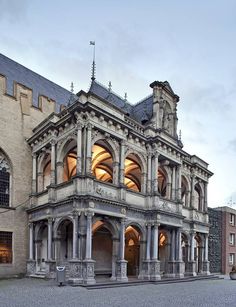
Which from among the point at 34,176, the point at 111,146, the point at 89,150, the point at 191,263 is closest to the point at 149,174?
the point at 111,146

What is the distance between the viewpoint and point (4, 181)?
23531 millimetres

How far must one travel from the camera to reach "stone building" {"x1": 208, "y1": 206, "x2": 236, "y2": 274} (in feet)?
125

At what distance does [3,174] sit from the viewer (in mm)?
23547

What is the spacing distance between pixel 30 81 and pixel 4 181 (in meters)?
8.98

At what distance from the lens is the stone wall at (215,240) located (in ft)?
124

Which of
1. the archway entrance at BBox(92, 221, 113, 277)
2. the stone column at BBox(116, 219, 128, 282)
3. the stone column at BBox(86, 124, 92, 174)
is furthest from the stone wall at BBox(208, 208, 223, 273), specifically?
the stone column at BBox(86, 124, 92, 174)

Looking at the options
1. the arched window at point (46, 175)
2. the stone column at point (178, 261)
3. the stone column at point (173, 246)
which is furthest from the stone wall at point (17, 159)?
the stone column at point (178, 261)

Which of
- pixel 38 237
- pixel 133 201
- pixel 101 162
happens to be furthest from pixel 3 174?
pixel 133 201

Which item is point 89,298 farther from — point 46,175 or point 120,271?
point 46,175

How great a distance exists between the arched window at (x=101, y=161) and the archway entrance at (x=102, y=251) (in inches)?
183

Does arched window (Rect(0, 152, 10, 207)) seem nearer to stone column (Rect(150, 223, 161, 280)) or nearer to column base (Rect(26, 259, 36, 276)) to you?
column base (Rect(26, 259, 36, 276))

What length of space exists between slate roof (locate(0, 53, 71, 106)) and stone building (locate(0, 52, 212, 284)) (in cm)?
15

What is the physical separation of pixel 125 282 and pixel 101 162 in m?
9.55

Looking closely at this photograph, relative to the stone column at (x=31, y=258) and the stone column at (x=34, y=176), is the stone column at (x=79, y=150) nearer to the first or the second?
the stone column at (x=34, y=176)
